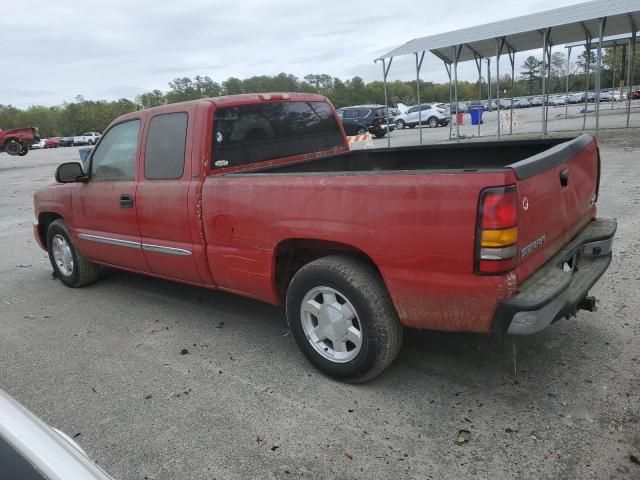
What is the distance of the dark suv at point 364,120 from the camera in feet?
95.1

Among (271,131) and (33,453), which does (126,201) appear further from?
(33,453)

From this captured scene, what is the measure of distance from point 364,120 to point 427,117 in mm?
8700

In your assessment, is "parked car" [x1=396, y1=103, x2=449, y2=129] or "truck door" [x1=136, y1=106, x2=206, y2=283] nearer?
"truck door" [x1=136, y1=106, x2=206, y2=283]

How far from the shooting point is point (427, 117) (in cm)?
3619

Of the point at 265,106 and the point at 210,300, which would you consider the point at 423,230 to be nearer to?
the point at 265,106

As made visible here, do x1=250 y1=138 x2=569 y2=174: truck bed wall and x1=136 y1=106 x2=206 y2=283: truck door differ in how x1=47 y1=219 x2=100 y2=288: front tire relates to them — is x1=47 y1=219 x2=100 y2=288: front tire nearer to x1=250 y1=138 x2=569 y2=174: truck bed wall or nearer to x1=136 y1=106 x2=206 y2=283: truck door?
x1=136 y1=106 x2=206 y2=283: truck door

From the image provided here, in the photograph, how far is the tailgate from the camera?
2674mm

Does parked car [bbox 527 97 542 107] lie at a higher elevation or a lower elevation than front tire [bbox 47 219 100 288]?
lower

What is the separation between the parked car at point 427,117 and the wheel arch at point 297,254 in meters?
32.3

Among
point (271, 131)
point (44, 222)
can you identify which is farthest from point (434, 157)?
point (44, 222)

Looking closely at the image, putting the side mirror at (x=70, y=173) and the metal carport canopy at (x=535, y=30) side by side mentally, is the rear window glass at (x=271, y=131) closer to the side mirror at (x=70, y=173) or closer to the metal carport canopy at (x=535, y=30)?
the side mirror at (x=70, y=173)

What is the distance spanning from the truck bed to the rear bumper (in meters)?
0.85

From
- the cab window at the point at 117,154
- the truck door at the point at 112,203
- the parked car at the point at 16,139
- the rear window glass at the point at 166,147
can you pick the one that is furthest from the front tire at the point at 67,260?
the parked car at the point at 16,139


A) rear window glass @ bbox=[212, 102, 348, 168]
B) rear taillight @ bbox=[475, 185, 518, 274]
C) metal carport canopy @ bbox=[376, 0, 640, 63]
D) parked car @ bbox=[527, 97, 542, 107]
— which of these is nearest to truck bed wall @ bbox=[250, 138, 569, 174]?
rear window glass @ bbox=[212, 102, 348, 168]
